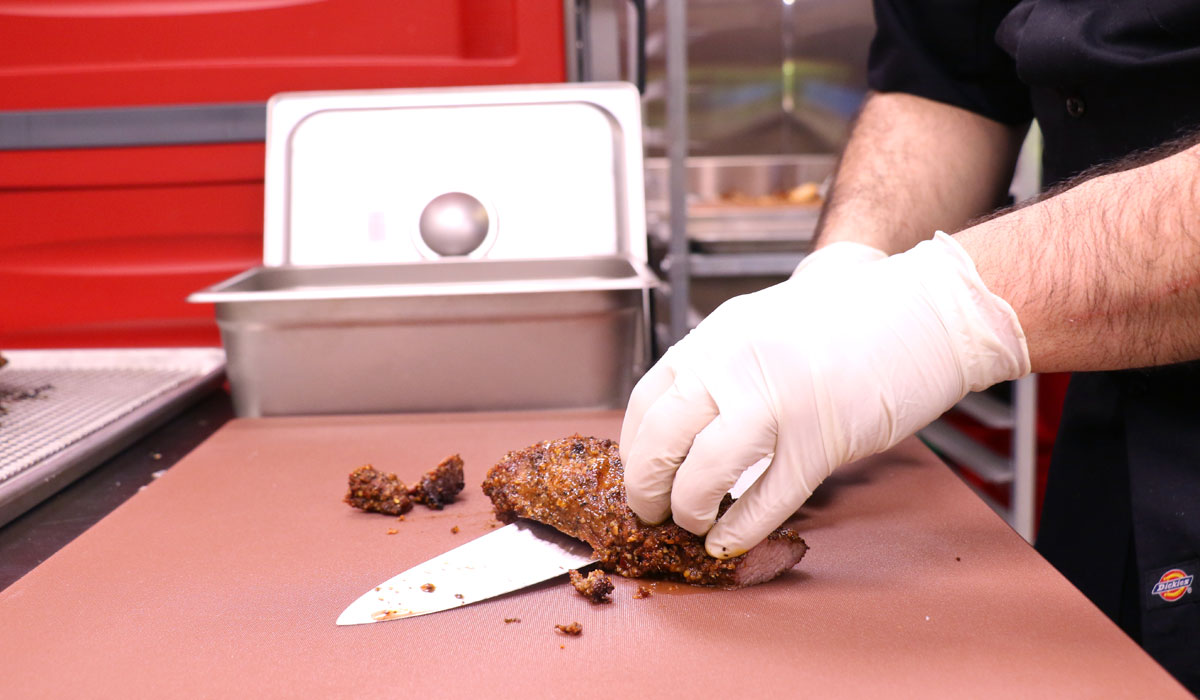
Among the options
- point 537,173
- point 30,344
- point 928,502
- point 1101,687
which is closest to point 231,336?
point 537,173

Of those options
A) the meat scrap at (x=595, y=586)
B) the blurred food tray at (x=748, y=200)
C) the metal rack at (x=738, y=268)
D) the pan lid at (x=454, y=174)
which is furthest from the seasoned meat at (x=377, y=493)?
the metal rack at (x=738, y=268)

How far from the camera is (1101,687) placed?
2.38ft

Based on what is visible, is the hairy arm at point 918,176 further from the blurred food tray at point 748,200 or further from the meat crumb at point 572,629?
the meat crumb at point 572,629

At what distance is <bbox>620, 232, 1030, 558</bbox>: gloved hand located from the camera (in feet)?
3.06

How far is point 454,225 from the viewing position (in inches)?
61.8

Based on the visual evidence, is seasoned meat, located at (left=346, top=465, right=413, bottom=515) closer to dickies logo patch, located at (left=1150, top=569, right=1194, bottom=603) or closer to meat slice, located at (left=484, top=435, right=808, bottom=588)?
meat slice, located at (left=484, top=435, right=808, bottom=588)

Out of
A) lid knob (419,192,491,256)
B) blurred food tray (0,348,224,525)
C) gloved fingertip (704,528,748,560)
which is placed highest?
lid knob (419,192,491,256)

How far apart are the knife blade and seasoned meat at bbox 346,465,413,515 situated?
139 mm

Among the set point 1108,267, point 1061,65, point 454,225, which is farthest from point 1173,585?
point 454,225

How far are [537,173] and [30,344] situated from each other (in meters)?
1.06

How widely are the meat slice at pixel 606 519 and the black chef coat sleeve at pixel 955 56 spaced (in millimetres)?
876

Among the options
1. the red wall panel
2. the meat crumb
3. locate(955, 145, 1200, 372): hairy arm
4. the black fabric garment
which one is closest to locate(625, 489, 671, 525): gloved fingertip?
the meat crumb

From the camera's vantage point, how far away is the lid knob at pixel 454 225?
1569 millimetres

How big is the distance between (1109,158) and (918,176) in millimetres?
307
